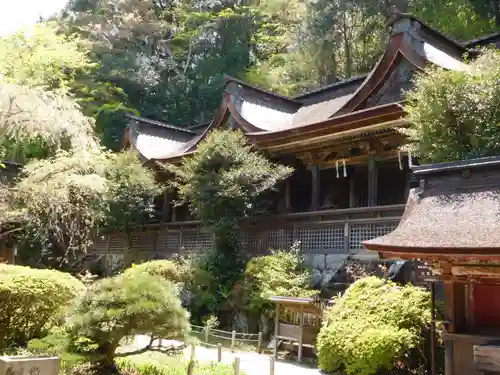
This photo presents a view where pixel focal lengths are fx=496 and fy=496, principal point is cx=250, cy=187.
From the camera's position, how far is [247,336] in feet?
48.1

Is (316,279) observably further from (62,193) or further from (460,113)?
(62,193)

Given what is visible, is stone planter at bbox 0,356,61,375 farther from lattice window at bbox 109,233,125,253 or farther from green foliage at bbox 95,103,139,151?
green foliage at bbox 95,103,139,151

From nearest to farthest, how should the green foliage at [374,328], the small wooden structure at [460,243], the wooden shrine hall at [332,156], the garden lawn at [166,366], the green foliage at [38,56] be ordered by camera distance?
the small wooden structure at [460,243], the green foliage at [374,328], the garden lawn at [166,366], the wooden shrine hall at [332,156], the green foliage at [38,56]

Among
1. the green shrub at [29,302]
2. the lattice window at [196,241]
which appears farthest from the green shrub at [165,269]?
the green shrub at [29,302]

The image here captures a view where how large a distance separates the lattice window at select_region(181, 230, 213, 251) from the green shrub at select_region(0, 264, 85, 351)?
754 cm

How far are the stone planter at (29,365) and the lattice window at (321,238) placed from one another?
30.0ft

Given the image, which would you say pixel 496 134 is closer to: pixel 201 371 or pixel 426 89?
pixel 426 89

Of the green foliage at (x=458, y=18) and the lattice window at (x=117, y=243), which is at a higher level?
the green foliage at (x=458, y=18)

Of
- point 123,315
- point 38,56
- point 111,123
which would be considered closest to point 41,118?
point 123,315

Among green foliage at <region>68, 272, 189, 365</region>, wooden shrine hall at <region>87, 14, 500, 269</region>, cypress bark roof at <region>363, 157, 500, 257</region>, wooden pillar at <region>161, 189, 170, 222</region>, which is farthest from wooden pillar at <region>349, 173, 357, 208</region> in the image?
green foliage at <region>68, 272, 189, 365</region>

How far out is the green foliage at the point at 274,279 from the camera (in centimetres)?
1415

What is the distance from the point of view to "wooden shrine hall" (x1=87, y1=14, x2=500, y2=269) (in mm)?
14562

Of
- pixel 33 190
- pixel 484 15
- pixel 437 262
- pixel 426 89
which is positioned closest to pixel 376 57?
pixel 484 15

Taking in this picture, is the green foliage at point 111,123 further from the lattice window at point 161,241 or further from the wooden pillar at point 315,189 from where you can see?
the wooden pillar at point 315,189
